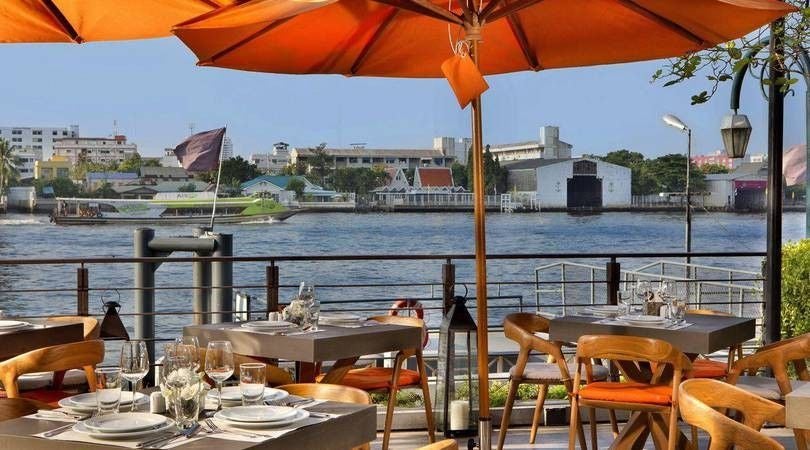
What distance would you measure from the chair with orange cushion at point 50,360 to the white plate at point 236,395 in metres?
1.16

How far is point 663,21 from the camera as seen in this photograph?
→ 373 centimetres

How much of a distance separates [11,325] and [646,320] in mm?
2625

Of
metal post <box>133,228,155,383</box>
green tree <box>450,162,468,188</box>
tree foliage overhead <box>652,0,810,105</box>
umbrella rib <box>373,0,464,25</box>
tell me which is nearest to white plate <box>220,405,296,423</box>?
umbrella rib <box>373,0,464,25</box>

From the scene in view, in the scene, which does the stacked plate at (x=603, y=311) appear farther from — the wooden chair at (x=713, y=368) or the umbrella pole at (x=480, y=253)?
the umbrella pole at (x=480, y=253)

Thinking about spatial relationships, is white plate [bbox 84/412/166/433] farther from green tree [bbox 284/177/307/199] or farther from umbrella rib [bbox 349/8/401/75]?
green tree [bbox 284/177/307/199]

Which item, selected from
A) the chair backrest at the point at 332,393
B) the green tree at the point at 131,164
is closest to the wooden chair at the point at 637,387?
the chair backrest at the point at 332,393

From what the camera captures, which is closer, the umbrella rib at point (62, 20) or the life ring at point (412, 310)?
the umbrella rib at point (62, 20)

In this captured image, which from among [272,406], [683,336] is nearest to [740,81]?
[683,336]

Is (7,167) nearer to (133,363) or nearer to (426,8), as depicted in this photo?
(426,8)

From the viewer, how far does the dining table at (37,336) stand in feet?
13.1

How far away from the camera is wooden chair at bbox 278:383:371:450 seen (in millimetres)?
2852

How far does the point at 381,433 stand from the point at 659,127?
4450cm

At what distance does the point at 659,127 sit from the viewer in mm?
47875

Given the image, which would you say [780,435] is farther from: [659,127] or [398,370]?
[659,127]
